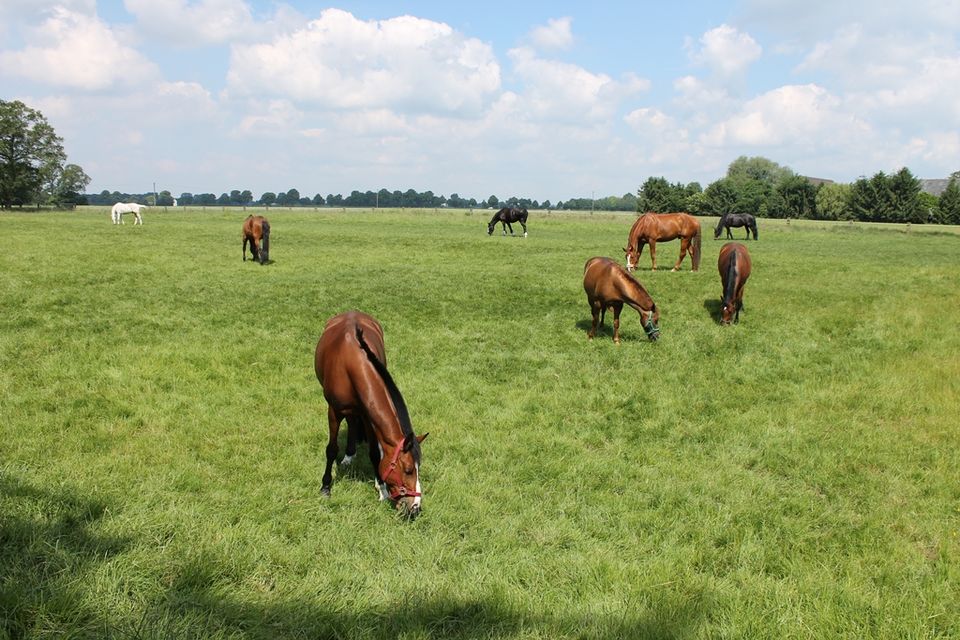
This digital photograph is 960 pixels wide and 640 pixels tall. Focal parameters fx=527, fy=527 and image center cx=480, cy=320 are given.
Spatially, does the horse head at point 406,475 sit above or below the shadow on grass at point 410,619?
above

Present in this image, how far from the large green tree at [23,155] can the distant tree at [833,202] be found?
101820mm

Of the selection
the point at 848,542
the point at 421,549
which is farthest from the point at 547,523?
the point at 848,542

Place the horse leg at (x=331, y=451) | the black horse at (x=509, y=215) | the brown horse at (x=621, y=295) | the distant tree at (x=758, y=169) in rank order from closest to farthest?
the horse leg at (x=331, y=451) < the brown horse at (x=621, y=295) < the black horse at (x=509, y=215) < the distant tree at (x=758, y=169)

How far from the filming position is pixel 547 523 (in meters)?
5.17

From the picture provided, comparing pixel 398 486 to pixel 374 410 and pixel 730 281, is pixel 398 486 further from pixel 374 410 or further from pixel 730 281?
pixel 730 281

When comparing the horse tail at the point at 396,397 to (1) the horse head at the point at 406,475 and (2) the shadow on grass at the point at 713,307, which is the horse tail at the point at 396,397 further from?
(2) the shadow on grass at the point at 713,307

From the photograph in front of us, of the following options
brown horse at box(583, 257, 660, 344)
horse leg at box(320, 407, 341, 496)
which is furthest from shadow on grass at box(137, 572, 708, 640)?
brown horse at box(583, 257, 660, 344)

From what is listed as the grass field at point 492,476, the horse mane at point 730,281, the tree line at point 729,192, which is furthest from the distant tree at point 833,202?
the horse mane at point 730,281

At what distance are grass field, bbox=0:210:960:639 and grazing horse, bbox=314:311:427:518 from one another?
32cm

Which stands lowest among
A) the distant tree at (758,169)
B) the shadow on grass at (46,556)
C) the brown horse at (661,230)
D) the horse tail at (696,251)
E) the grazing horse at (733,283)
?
the shadow on grass at (46,556)

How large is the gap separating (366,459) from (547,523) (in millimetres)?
2406

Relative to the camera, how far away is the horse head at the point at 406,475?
489cm

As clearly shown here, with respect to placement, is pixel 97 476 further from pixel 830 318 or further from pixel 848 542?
pixel 830 318

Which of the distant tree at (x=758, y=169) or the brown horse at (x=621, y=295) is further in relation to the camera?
the distant tree at (x=758, y=169)
